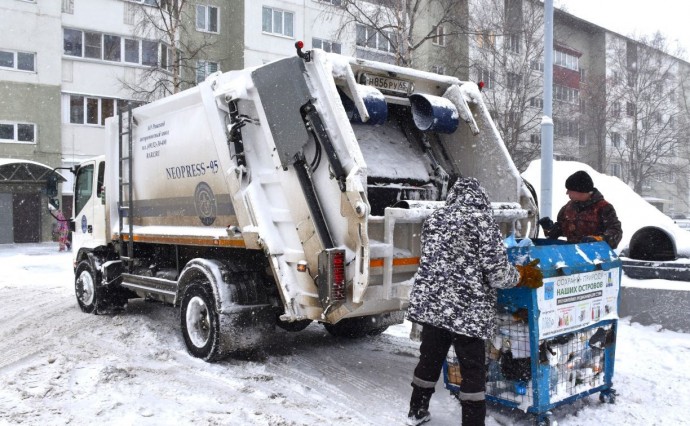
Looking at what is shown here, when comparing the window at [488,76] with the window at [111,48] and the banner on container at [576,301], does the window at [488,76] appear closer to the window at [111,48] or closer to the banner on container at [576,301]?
the window at [111,48]

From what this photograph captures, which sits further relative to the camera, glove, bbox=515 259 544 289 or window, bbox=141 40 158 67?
window, bbox=141 40 158 67

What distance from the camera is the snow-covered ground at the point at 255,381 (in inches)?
→ 166

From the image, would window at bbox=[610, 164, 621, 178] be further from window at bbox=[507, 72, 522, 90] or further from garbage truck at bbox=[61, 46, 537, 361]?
garbage truck at bbox=[61, 46, 537, 361]

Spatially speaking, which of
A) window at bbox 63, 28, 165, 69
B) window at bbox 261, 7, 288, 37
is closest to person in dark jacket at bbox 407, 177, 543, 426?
window at bbox 63, 28, 165, 69

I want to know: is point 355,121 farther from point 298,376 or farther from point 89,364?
point 89,364

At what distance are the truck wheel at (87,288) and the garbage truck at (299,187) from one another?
96cm

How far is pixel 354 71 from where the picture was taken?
5.11 m

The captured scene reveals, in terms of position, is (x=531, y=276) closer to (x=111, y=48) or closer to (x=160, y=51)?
(x=160, y=51)

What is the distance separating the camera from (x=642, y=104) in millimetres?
34406

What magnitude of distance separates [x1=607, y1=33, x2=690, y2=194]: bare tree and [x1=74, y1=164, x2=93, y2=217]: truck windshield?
30515mm

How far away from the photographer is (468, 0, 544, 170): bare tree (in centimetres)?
2270

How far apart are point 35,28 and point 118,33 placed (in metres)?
2.91

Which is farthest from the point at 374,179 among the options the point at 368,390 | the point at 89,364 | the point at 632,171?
the point at 632,171

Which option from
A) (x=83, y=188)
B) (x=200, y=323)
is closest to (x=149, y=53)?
(x=83, y=188)
